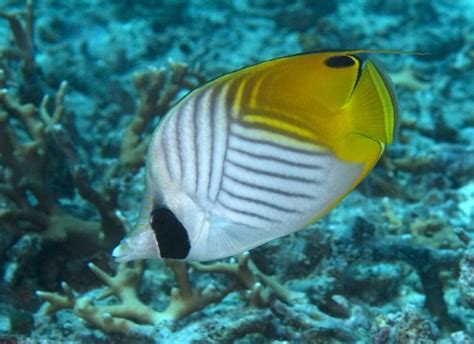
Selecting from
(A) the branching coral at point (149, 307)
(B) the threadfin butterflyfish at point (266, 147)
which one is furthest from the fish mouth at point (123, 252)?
(A) the branching coral at point (149, 307)

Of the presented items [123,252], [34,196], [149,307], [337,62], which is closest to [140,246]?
[123,252]

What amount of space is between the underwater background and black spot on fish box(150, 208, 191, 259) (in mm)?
579

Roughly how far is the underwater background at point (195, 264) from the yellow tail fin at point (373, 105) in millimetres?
58

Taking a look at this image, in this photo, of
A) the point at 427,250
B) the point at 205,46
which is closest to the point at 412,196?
the point at 427,250

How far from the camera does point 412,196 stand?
3.66 m

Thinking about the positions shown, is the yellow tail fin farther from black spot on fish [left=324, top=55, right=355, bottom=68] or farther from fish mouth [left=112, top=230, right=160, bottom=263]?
fish mouth [left=112, top=230, right=160, bottom=263]

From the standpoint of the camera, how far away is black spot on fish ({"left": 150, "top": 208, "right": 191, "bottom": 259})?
1.22 m

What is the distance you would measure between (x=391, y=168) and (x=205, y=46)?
3.09 meters

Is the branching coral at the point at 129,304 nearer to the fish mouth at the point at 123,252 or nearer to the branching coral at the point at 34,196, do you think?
the branching coral at the point at 34,196

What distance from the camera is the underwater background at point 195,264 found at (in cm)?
220

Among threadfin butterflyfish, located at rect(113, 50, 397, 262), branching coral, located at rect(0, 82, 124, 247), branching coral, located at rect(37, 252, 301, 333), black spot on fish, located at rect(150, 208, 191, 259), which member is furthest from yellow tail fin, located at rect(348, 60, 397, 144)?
branching coral, located at rect(0, 82, 124, 247)

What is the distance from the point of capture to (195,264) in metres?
2.42

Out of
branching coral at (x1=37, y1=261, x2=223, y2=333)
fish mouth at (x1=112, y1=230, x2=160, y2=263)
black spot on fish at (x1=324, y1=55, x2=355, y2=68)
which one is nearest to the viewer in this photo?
black spot on fish at (x1=324, y1=55, x2=355, y2=68)

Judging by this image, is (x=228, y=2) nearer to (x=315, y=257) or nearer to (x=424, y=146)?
(x=424, y=146)
